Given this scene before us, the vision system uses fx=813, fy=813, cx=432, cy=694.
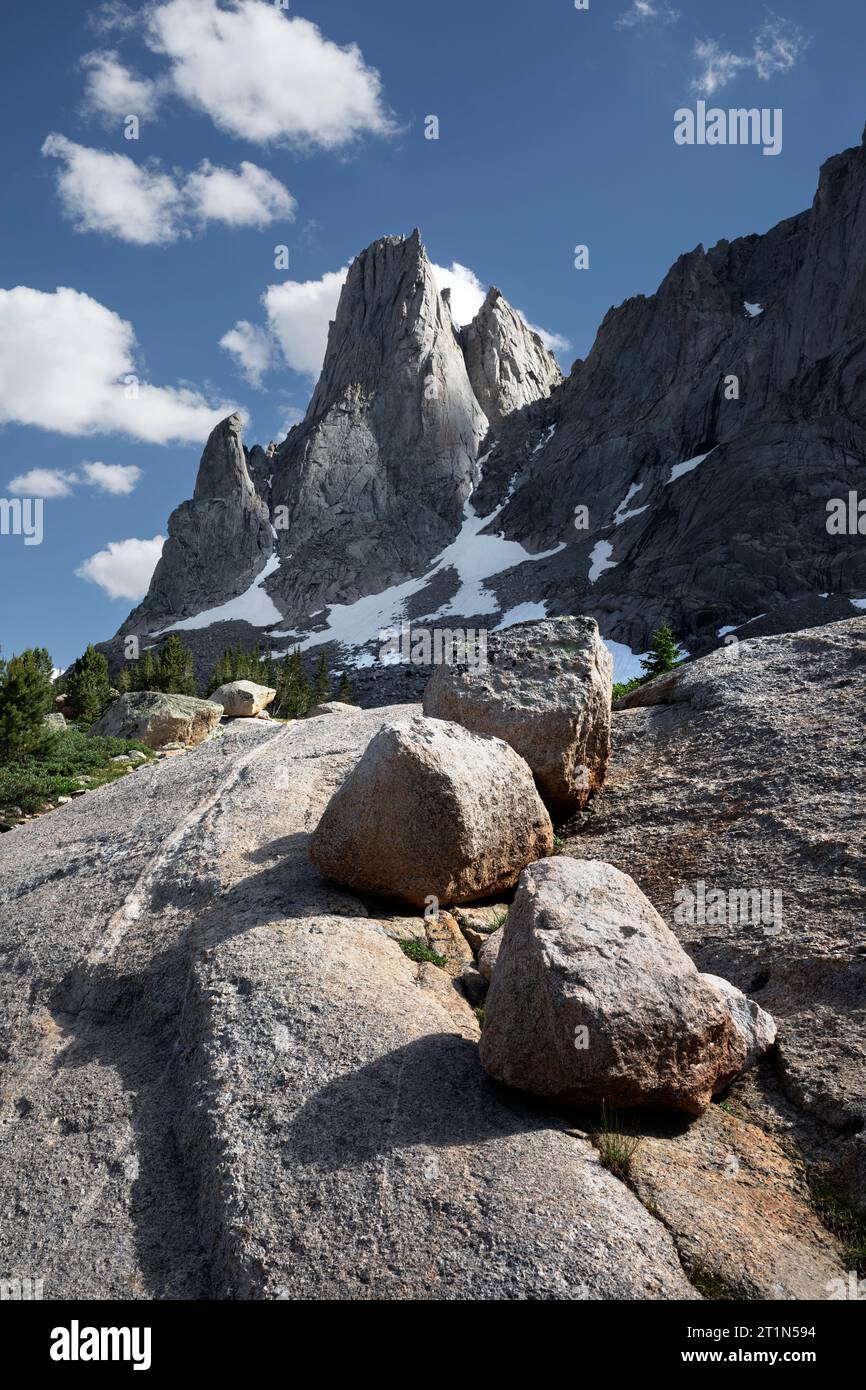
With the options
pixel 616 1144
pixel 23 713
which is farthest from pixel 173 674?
pixel 616 1144

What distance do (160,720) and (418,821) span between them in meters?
27.1

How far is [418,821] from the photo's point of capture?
9109 millimetres

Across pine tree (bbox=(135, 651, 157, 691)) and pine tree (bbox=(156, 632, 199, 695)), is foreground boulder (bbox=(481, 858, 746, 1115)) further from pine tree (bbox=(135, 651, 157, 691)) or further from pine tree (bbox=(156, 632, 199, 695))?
pine tree (bbox=(135, 651, 157, 691))

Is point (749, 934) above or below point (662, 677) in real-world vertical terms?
below

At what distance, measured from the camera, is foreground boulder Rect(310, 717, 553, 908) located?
358 inches

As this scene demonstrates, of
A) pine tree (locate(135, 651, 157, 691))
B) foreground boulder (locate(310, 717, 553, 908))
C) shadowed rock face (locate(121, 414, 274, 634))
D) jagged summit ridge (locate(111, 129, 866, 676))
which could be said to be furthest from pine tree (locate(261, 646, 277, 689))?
foreground boulder (locate(310, 717, 553, 908))

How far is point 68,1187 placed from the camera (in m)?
6.31

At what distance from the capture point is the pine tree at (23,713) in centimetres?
2750

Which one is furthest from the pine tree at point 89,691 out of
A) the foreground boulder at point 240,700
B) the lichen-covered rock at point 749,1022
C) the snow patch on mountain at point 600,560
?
the snow patch on mountain at point 600,560

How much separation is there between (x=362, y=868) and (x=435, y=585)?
516 ft

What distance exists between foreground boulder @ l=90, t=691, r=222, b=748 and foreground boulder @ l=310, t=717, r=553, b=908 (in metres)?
24.9

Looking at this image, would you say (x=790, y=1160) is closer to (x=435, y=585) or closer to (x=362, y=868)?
(x=362, y=868)

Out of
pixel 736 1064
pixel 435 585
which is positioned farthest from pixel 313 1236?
pixel 435 585

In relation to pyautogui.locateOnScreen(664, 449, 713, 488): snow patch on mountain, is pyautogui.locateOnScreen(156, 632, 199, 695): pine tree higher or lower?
lower
